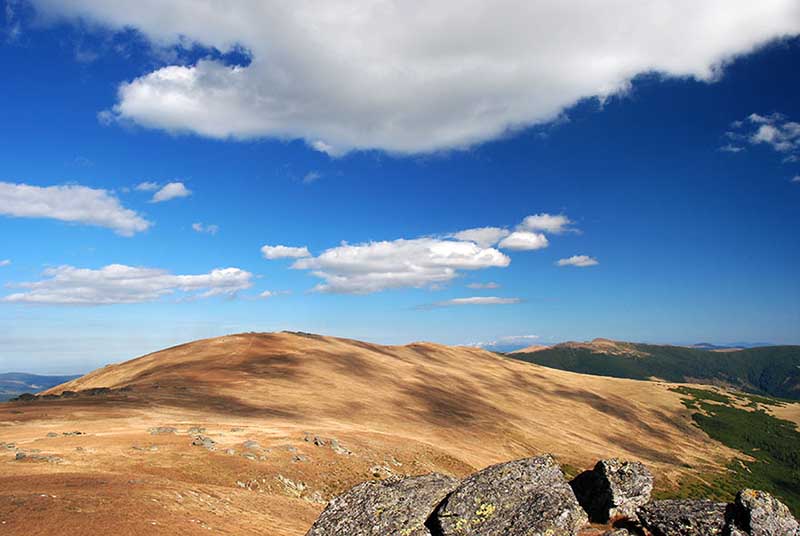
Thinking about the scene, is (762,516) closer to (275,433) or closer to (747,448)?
(275,433)

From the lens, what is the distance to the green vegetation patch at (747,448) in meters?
81.6

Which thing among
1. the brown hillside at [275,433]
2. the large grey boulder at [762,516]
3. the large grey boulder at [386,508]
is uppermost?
the large grey boulder at [762,516]

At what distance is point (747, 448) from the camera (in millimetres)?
119625

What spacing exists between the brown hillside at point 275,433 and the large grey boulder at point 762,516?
2131 cm

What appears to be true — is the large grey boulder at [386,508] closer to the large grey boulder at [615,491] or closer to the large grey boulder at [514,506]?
the large grey boulder at [514,506]

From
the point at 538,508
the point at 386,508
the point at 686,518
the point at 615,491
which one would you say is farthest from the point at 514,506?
the point at 686,518

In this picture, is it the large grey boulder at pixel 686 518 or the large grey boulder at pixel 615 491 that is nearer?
the large grey boulder at pixel 686 518

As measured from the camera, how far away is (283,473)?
114 feet

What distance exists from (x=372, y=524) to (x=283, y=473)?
2233 cm

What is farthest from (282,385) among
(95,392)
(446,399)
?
(446,399)

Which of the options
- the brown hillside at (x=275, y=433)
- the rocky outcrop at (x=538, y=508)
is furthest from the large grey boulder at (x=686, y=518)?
the brown hillside at (x=275, y=433)

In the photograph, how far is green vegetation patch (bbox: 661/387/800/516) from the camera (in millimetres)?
81562

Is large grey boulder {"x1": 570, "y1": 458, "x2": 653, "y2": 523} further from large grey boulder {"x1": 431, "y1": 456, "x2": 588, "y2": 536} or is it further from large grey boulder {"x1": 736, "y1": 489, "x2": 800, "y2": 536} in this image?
large grey boulder {"x1": 736, "y1": 489, "x2": 800, "y2": 536}

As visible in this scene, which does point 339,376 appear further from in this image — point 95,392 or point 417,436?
point 95,392
